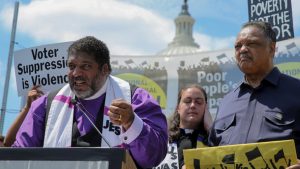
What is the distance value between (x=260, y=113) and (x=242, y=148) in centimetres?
34

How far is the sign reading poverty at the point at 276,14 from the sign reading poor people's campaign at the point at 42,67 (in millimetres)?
3213

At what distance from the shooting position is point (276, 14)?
298 inches

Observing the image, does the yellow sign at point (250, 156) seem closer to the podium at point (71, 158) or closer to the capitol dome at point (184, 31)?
the podium at point (71, 158)

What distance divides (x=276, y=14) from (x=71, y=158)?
659 centimetres

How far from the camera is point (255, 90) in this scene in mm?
2564

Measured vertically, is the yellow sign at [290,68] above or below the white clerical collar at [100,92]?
above

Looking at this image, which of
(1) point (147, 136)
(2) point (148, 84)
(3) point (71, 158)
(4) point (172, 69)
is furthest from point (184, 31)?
(3) point (71, 158)

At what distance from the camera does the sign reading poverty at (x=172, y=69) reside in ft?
19.2

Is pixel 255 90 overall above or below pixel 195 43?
below

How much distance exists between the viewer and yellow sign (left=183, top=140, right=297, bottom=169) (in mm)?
2109

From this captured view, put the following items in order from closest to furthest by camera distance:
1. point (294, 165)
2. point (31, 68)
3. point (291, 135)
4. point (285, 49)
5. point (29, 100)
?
point (294, 165), point (291, 135), point (29, 100), point (31, 68), point (285, 49)

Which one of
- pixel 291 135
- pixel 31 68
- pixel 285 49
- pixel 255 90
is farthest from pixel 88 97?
pixel 285 49

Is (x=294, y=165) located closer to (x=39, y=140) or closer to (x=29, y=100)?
(x=39, y=140)

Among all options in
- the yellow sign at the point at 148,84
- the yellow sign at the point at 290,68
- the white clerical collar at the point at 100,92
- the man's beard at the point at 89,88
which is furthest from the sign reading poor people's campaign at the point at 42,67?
the yellow sign at the point at 148,84
